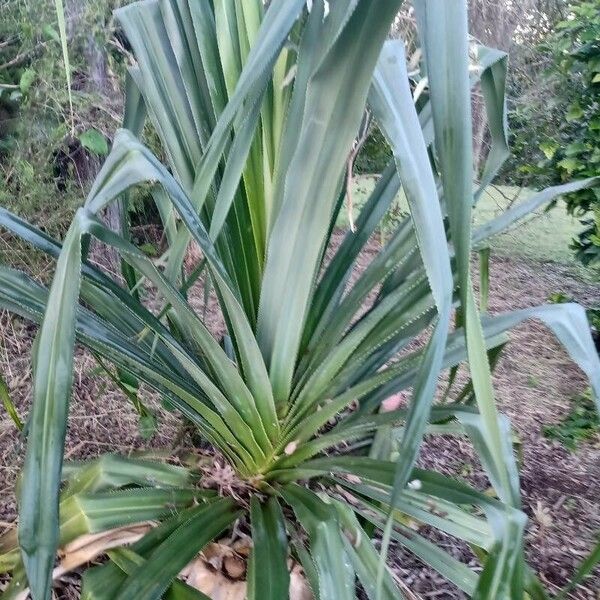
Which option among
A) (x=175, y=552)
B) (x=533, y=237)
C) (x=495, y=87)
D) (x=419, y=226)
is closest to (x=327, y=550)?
(x=175, y=552)

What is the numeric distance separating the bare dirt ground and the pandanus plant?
0.33m

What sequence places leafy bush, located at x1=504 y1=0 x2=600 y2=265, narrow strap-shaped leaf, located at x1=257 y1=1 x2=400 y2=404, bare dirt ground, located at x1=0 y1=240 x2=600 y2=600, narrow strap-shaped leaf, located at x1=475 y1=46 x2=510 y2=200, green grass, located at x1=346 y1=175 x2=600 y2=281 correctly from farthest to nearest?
green grass, located at x1=346 y1=175 x2=600 y2=281
leafy bush, located at x1=504 y1=0 x2=600 y2=265
bare dirt ground, located at x1=0 y1=240 x2=600 y2=600
narrow strap-shaped leaf, located at x1=475 y1=46 x2=510 y2=200
narrow strap-shaped leaf, located at x1=257 y1=1 x2=400 y2=404

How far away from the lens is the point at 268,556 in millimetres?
696

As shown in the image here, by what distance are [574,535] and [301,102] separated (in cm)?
118

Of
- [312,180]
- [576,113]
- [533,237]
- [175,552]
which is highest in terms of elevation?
[533,237]

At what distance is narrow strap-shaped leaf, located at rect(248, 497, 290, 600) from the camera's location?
0.65 metres

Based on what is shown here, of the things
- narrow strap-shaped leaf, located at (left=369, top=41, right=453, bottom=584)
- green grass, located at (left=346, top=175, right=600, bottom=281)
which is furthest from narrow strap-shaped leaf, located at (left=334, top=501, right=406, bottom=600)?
green grass, located at (left=346, top=175, right=600, bottom=281)

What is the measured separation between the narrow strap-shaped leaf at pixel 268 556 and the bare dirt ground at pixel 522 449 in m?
0.43

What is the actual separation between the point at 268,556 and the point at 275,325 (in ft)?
0.98

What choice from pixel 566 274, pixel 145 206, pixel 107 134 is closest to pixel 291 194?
pixel 107 134

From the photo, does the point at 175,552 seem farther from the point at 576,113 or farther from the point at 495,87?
the point at 576,113

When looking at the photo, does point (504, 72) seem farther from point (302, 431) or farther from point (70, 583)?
point (70, 583)

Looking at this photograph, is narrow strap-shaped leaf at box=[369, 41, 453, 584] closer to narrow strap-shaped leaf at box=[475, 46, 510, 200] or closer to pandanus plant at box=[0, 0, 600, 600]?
pandanus plant at box=[0, 0, 600, 600]

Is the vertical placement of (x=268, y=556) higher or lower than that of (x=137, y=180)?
lower
